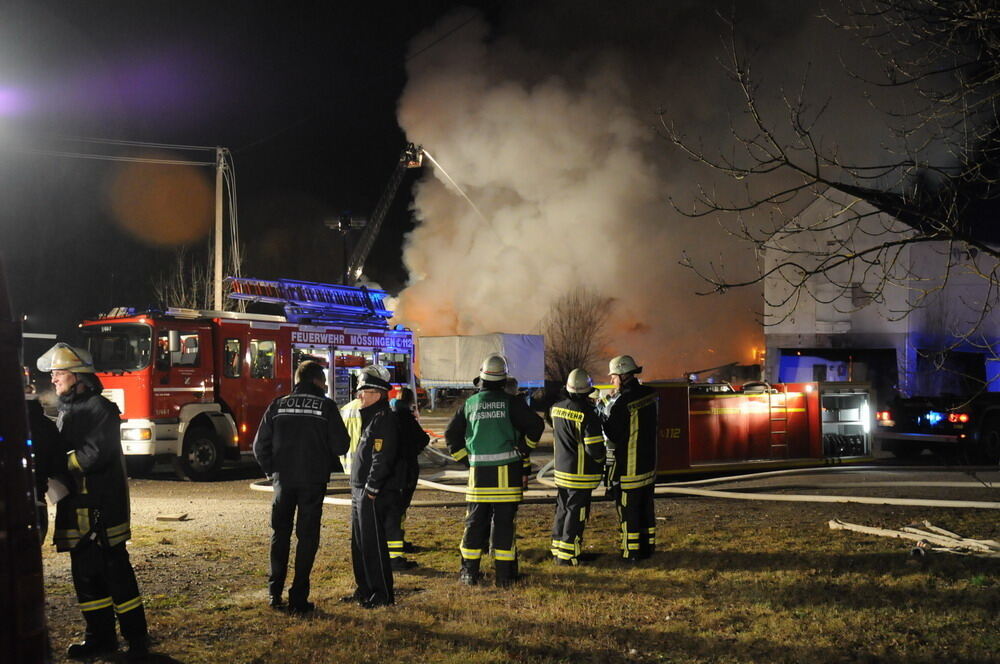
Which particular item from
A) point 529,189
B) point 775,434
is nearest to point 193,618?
point 775,434

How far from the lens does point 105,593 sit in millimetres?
4793

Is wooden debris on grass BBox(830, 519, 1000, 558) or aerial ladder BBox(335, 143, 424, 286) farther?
aerial ladder BBox(335, 143, 424, 286)

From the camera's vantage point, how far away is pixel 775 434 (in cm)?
1390

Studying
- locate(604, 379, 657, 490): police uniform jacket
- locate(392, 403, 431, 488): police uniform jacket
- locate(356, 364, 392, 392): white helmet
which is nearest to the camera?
locate(356, 364, 392, 392): white helmet

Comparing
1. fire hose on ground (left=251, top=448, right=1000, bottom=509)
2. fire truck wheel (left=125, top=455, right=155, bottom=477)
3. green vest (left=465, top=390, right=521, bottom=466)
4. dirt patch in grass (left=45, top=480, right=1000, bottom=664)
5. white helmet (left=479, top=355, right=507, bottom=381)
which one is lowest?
dirt patch in grass (left=45, top=480, right=1000, bottom=664)

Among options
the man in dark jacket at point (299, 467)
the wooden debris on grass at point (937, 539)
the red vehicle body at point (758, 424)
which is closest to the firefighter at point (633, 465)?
the wooden debris on grass at point (937, 539)

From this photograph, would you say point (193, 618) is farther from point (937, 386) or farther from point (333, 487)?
point (937, 386)

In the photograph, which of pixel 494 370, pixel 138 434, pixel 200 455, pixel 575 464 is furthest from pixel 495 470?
pixel 200 455

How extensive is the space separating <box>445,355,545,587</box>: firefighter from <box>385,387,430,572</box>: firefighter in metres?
0.55

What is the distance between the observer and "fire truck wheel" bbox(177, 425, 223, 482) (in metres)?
13.3

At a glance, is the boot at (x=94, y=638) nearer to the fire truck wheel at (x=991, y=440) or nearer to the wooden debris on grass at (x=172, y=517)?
the wooden debris on grass at (x=172, y=517)

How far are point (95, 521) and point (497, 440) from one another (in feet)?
9.23

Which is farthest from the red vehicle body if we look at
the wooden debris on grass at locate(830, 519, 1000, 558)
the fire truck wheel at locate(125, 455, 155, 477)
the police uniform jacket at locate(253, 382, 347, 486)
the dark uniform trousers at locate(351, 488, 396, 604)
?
the fire truck wheel at locate(125, 455, 155, 477)

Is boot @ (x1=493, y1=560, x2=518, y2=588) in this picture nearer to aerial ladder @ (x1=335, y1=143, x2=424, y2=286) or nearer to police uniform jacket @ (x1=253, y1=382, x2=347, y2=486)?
police uniform jacket @ (x1=253, y1=382, x2=347, y2=486)
